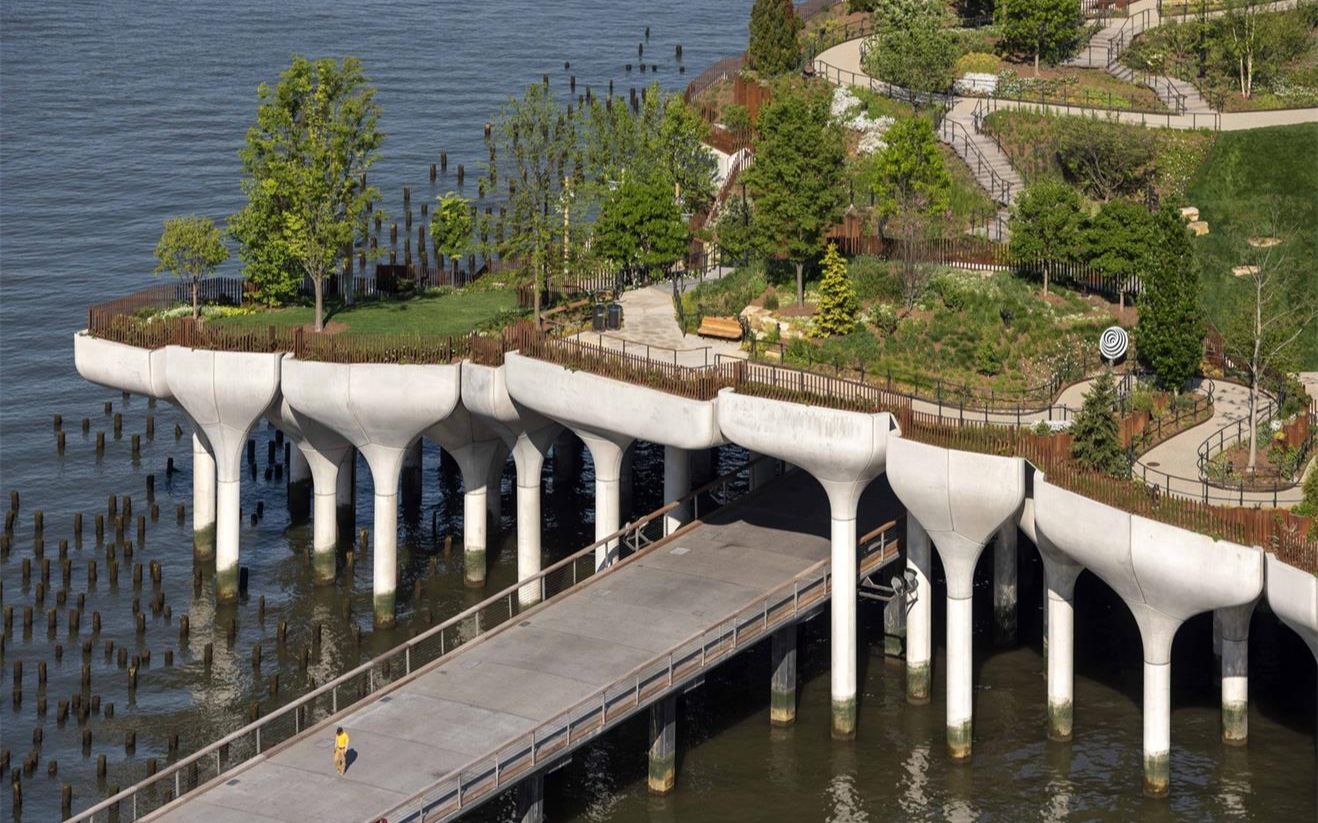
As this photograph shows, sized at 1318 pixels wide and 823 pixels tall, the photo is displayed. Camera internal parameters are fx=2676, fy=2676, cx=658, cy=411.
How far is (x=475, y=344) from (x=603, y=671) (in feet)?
64.8

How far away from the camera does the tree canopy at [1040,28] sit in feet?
477

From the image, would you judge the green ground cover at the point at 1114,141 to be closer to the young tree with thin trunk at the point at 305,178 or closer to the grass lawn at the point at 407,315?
the grass lawn at the point at 407,315

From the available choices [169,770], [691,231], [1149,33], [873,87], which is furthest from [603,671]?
[1149,33]

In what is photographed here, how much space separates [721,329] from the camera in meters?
112

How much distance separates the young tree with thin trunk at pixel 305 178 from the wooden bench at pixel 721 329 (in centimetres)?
1651

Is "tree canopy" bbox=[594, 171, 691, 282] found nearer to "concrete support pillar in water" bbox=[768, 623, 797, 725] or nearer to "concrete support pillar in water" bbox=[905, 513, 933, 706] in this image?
"concrete support pillar in water" bbox=[905, 513, 933, 706]

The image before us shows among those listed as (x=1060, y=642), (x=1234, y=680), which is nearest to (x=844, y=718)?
(x=1060, y=642)

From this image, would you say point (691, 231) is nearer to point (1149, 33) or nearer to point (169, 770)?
point (1149, 33)

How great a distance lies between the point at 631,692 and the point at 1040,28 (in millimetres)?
64499

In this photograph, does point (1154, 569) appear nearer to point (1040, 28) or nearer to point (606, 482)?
point (606, 482)

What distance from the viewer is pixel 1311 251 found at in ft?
404

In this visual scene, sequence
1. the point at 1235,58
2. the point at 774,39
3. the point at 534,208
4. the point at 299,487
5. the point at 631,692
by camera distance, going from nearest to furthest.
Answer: the point at 631,692, the point at 534,208, the point at 299,487, the point at 1235,58, the point at 774,39

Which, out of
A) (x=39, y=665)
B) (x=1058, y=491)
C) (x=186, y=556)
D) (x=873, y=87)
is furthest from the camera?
(x=873, y=87)

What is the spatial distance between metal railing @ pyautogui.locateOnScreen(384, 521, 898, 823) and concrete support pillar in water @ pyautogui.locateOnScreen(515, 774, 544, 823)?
123 cm
